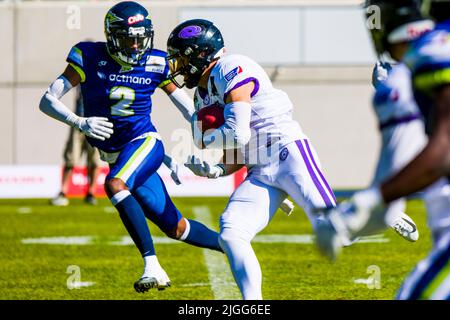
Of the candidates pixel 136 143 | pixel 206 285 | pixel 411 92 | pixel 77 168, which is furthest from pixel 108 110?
pixel 77 168

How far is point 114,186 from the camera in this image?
17.5 feet

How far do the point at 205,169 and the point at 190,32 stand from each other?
0.71 m

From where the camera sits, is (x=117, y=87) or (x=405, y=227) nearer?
(x=405, y=227)

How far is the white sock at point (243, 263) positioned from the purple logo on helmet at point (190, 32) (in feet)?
3.68

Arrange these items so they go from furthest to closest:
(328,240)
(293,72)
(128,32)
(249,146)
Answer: (293,72)
(128,32)
(249,146)
(328,240)

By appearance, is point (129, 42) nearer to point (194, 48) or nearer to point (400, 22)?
point (194, 48)

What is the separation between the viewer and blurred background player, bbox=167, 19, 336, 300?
4305 millimetres

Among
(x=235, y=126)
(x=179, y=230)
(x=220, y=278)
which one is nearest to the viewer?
(x=235, y=126)

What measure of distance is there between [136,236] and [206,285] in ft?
2.68

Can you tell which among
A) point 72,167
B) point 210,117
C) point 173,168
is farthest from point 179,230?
point 72,167

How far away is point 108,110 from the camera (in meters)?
5.69

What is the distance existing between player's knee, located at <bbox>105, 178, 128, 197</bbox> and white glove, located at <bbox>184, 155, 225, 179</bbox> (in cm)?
56

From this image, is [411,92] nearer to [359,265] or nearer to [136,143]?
[136,143]

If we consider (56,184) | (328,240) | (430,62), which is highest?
(430,62)
